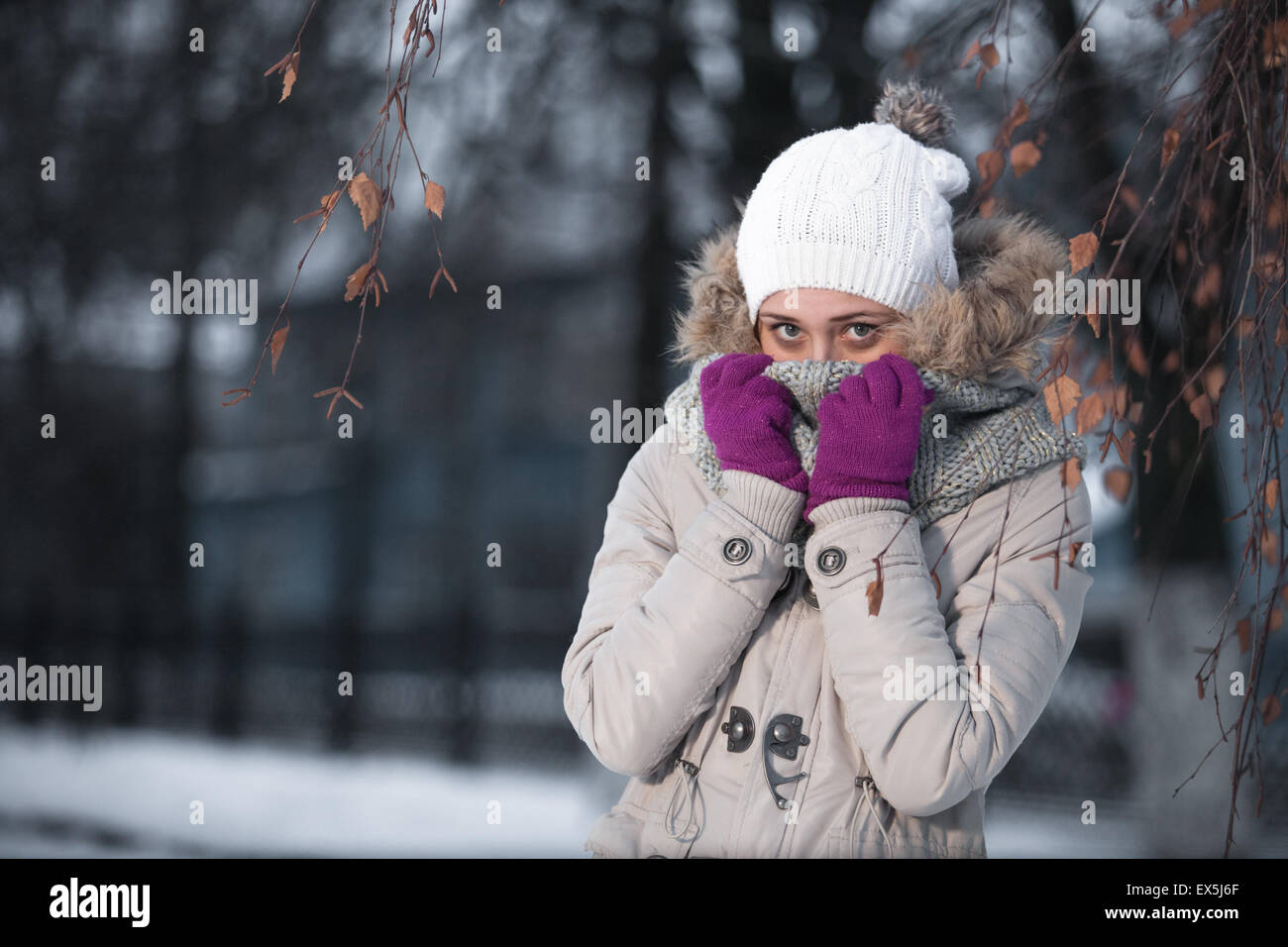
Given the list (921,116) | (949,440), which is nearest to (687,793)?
(949,440)

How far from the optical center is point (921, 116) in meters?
1.74

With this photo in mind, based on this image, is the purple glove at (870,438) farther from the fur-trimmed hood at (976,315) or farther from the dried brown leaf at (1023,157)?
the dried brown leaf at (1023,157)

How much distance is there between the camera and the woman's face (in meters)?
1.55

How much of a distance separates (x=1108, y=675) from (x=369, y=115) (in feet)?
14.4

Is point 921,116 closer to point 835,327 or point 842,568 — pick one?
point 835,327

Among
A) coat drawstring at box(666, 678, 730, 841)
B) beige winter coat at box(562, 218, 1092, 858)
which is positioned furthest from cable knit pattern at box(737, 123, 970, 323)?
coat drawstring at box(666, 678, 730, 841)

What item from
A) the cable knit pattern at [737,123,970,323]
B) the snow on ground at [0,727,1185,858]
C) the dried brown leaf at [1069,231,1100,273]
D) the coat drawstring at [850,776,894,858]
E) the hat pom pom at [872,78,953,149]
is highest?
the hat pom pom at [872,78,953,149]

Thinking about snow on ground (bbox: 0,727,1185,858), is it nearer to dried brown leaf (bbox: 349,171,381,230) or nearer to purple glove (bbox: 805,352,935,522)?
purple glove (bbox: 805,352,935,522)

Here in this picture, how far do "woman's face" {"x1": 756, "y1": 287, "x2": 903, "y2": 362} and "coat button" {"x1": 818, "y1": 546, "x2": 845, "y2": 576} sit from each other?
1.04 feet

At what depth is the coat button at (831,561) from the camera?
4.37 feet

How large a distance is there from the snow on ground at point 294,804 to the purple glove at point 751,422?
317 cm

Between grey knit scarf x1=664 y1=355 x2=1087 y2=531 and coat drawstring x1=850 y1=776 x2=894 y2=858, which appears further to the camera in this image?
grey knit scarf x1=664 y1=355 x2=1087 y2=531

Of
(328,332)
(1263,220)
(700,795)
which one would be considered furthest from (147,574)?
(1263,220)

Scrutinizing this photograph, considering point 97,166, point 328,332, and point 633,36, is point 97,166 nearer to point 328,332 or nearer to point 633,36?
point 328,332
